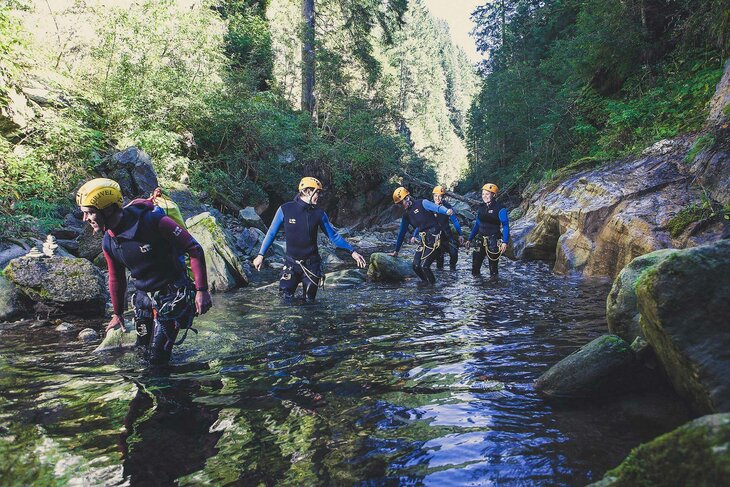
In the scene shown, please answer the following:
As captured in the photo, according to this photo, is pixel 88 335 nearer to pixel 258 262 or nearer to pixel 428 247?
pixel 258 262

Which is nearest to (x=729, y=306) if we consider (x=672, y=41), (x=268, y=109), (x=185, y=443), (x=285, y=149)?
(x=185, y=443)

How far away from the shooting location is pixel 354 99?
31203 millimetres

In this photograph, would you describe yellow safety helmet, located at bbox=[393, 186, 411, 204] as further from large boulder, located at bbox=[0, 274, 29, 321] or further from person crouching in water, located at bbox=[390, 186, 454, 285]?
large boulder, located at bbox=[0, 274, 29, 321]

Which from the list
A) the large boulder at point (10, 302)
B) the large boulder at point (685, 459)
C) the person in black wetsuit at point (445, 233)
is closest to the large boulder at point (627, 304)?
the large boulder at point (685, 459)

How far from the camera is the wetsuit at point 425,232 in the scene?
37.8 ft

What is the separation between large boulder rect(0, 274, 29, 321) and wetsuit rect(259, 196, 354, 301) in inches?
151

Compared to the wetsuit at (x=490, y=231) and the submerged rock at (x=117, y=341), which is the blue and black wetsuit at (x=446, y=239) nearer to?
the wetsuit at (x=490, y=231)

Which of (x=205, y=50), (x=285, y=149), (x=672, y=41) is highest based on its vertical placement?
(x=205, y=50)

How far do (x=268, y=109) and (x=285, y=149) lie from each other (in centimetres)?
279

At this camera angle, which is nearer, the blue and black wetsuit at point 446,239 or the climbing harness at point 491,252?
the climbing harness at point 491,252

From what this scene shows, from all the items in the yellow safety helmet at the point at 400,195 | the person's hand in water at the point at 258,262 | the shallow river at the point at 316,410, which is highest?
the yellow safety helmet at the point at 400,195

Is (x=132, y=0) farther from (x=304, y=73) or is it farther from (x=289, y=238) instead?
(x=289, y=238)

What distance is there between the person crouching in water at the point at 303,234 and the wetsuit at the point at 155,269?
316cm

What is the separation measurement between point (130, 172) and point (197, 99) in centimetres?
555
